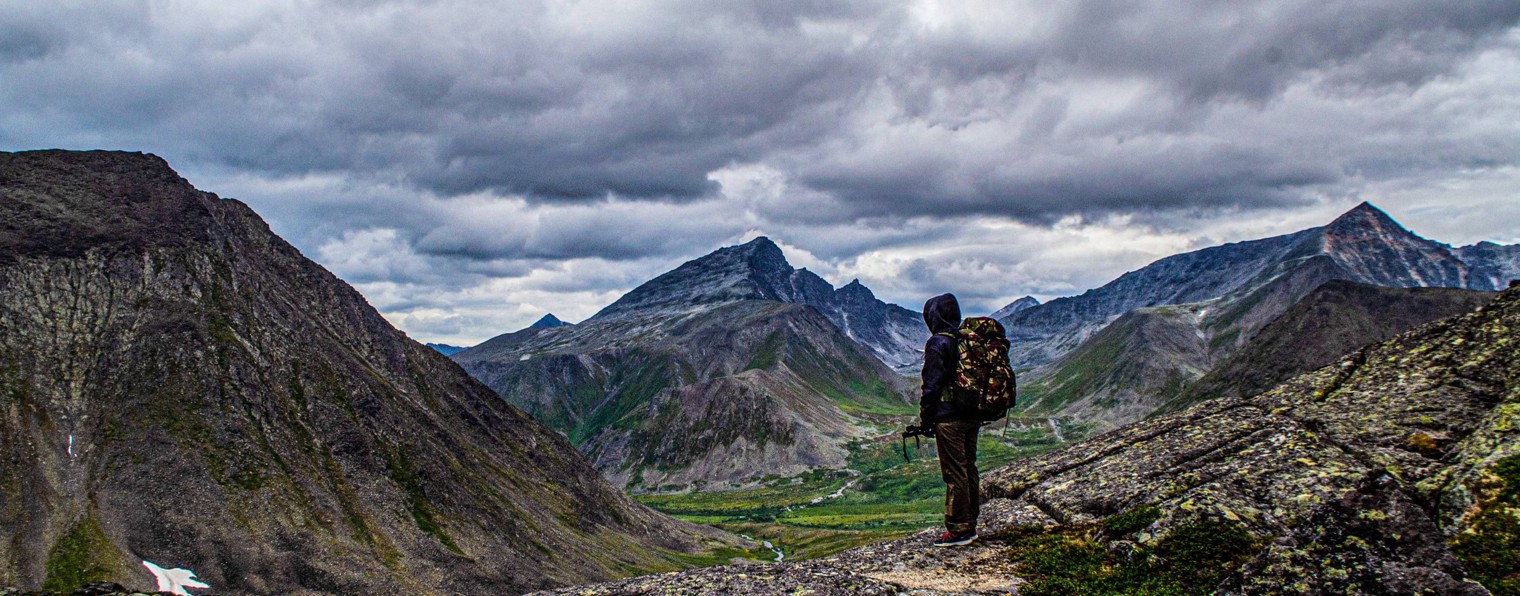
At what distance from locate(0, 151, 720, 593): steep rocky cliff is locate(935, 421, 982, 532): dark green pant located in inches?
4083

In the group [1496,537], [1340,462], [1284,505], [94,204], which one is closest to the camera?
[1496,537]

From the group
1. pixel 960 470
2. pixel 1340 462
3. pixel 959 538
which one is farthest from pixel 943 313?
pixel 1340 462

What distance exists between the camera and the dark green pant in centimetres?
1675

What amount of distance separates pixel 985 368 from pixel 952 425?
1392mm

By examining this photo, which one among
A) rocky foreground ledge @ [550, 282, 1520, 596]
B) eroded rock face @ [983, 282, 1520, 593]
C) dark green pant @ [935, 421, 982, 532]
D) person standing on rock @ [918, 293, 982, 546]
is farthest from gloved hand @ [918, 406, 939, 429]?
eroded rock face @ [983, 282, 1520, 593]

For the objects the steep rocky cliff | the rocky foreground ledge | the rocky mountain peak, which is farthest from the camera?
the rocky mountain peak

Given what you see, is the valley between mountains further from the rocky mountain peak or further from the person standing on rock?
the person standing on rock

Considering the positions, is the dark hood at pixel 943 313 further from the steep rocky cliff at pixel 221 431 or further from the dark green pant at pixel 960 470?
the steep rocky cliff at pixel 221 431

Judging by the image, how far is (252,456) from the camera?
115750mm

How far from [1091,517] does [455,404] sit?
7039 inches

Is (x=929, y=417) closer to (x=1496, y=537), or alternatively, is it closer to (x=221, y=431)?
(x=1496, y=537)

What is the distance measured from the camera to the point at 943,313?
17781mm

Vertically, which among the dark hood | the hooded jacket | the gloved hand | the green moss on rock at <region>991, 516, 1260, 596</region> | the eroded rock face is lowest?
the green moss on rock at <region>991, 516, 1260, 596</region>

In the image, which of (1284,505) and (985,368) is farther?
(985,368)
